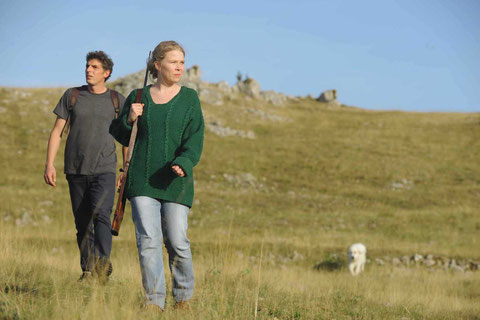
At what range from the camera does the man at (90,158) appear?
5992 millimetres

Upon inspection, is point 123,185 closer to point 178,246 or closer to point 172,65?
point 178,246

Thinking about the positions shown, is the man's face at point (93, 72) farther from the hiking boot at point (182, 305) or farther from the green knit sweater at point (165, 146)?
the hiking boot at point (182, 305)

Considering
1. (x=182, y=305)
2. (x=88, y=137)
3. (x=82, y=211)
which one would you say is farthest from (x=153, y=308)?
(x=88, y=137)

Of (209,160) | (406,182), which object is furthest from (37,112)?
(406,182)

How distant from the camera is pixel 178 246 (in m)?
4.34

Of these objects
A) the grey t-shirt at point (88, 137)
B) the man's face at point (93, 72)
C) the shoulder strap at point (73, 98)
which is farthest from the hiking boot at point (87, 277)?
the man's face at point (93, 72)

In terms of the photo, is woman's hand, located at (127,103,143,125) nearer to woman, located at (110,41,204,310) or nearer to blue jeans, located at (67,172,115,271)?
woman, located at (110,41,204,310)

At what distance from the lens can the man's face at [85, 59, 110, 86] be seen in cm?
618

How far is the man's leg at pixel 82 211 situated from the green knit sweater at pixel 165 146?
1717mm

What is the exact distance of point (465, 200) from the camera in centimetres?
2631

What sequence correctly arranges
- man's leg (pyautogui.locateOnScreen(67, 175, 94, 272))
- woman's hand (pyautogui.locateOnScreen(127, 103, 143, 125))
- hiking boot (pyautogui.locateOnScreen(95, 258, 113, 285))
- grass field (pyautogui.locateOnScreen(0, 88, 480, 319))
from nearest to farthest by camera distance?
woman's hand (pyautogui.locateOnScreen(127, 103, 143, 125)) → grass field (pyautogui.locateOnScreen(0, 88, 480, 319)) → hiking boot (pyautogui.locateOnScreen(95, 258, 113, 285)) → man's leg (pyautogui.locateOnScreen(67, 175, 94, 272))

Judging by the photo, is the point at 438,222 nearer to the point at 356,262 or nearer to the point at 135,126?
the point at 356,262

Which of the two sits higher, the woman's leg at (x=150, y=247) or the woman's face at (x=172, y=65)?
the woman's face at (x=172, y=65)

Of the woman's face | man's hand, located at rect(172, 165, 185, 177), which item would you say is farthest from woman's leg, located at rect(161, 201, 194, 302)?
the woman's face
